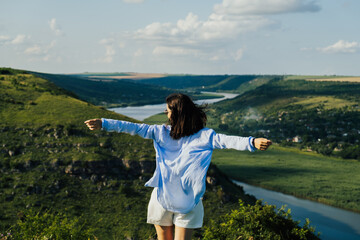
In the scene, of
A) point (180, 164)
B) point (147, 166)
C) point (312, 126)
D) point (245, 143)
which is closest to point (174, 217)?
point (180, 164)

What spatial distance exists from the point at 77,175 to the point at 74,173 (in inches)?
19.1

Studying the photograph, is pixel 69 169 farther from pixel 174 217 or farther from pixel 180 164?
pixel 180 164

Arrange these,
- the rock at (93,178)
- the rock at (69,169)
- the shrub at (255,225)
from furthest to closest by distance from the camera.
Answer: the rock at (69,169) → the rock at (93,178) → the shrub at (255,225)

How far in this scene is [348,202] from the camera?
271ft

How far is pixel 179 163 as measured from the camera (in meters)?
6.39

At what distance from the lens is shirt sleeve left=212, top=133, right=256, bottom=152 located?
576cm

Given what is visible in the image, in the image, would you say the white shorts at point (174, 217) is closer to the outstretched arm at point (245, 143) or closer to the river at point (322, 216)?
the outstretched arm at point (245, 143)

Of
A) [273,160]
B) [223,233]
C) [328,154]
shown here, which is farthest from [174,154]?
[328,154]

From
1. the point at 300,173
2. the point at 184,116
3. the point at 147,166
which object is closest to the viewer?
the point at 184,116

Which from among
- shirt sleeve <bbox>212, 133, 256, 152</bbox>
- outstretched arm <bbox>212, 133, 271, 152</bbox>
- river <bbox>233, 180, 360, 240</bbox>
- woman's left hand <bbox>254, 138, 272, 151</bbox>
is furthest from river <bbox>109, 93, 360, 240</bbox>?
woman's left hand <bbox>254, 138, 272, 151</bbox>

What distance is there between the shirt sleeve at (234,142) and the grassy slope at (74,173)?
39.5m

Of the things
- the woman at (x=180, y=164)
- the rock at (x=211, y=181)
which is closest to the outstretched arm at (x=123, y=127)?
the woman at (x=180, y=164)

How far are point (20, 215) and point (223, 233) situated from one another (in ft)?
106

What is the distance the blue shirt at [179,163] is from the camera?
247 inches
